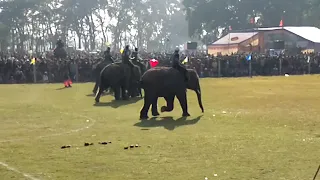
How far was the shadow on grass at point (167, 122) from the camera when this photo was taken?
1645 cm

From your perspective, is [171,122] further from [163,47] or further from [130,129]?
[163,47]

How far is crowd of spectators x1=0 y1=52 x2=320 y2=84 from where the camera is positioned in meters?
42.9

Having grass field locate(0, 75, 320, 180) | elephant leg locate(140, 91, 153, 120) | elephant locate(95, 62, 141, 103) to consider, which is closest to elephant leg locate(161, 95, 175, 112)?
grass field locate(0, 75, 320, 180)

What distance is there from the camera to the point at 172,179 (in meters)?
9.93

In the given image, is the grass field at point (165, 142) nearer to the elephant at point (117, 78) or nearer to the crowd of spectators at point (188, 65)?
the elephant at point (117, 78)

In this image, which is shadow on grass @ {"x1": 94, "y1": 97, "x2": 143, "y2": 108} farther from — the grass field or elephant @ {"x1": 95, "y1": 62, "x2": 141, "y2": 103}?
elephant @ {"x1": 95, "y1": 62, "x2": 141, "y2": 103}

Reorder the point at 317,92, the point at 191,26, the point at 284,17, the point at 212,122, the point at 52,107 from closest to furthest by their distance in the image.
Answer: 1. the point at 212,122
2. the point at 52,107
3. the point at 317,92
4. the point at 284,17
5. the point at 191,26

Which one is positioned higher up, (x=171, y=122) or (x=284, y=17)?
(x=284, y=17)

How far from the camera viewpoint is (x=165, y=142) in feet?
44.3

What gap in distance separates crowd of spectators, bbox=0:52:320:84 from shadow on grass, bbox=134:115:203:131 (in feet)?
74.0

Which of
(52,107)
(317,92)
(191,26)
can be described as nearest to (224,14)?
(191,26)

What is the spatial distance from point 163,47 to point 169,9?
7859 millimetres

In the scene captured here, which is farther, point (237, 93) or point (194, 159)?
point (237, 93)

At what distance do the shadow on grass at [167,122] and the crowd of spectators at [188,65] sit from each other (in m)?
22.5
